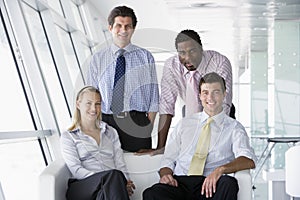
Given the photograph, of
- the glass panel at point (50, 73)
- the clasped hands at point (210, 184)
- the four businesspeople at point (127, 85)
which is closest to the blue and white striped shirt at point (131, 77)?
the four businesspeople at point (127, 85)

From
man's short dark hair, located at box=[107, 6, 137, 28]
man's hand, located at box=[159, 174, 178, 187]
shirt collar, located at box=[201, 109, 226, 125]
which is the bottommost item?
man's hand, located at box=[159, 174, 178, 187]

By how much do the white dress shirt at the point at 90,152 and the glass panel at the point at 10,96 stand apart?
961mm

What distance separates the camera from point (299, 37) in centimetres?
849

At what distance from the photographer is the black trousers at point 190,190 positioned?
9.56ft

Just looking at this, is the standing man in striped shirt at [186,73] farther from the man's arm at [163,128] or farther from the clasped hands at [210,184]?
the clasped hands at [210,184]

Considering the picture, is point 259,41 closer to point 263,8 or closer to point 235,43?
point 235,43

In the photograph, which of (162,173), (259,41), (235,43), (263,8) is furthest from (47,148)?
(235,43)

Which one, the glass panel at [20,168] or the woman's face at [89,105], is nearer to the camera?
the woman's face at [89,105]

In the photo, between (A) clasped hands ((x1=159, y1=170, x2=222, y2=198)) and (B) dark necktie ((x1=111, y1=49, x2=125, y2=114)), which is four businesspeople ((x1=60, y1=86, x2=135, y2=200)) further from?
(A) clasped hands ((x1=159, y1=170, x2=222, y2=198))

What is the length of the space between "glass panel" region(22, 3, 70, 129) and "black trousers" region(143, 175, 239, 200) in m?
2.58

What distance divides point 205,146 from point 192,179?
223 mm

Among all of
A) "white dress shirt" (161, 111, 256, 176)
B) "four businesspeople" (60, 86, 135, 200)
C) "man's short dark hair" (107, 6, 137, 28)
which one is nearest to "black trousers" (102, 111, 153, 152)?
"four businesspeople" (60, 86, 135, 200)

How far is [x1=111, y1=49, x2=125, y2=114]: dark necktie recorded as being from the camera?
3.46 metres

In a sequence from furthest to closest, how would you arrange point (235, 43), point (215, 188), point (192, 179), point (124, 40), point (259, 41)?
1. point (235, 43)
2. point (259, 41)
3. point (124, 40)
4. point (192, 179)
5. point (215, 188)
